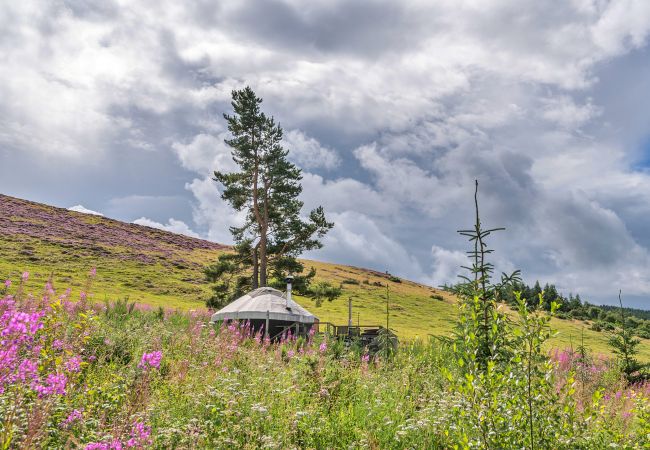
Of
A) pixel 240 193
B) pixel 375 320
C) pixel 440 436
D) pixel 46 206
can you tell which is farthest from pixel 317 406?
pixel 46 206

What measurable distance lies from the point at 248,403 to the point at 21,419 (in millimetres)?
2814

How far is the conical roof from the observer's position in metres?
24.0

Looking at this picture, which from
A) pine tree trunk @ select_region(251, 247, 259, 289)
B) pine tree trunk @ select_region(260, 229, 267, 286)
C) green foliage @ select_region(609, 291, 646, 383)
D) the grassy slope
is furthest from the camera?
the grassy slope

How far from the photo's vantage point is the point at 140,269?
56188 mm

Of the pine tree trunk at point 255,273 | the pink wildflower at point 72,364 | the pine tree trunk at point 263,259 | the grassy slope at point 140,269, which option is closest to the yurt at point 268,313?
the pine tree trunk at point 263,259

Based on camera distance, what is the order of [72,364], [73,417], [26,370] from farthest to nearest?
1. [72,364]
2. [26,370]
3. [73,417]

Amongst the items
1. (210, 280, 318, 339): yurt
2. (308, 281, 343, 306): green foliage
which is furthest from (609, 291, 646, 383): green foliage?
(308, 281, 343, 306): green foliage

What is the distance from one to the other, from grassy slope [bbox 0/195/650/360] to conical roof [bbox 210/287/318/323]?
14.9 metres

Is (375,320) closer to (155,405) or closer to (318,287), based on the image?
(318,287)

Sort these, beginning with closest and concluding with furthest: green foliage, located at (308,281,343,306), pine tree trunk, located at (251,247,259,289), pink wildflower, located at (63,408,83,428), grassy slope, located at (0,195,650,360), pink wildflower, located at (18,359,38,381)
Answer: pink wildflower, located at (63,408,83,428), pink wildflower, located at (18,359,38,381), green foliage, located at (308,281,343,306), pine tree trunk, located at (251,247,259,289), grassy slope, located at (0,195,650,360)

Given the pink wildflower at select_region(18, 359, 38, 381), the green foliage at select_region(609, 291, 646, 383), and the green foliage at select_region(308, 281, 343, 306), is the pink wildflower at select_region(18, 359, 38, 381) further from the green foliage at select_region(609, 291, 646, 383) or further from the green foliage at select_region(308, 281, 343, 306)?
the green foliage at select_region(308, 281, 343, 306)

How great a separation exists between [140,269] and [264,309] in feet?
120

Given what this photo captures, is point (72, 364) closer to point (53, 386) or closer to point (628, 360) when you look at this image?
point (53, 386)

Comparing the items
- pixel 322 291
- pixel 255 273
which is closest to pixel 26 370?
pixel 322 291
